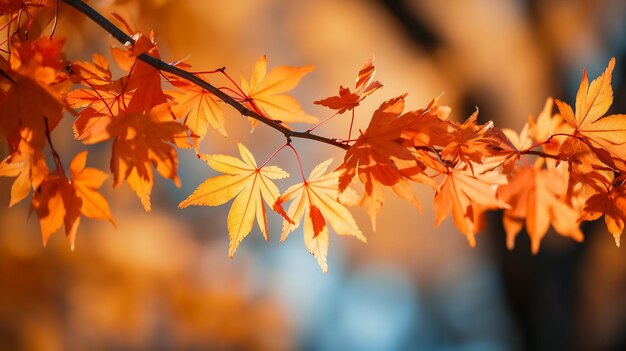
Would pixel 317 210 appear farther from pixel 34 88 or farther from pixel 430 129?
pixel 34 88

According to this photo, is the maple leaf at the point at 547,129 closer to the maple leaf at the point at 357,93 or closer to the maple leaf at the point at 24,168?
the maple leaf at the point at 357,93

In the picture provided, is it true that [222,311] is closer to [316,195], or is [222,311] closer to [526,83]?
[526,83]

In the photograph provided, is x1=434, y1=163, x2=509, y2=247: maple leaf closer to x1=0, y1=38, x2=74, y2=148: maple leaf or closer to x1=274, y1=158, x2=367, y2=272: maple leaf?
x1=274, y1=158, x2=367, y2=272: maple leaf

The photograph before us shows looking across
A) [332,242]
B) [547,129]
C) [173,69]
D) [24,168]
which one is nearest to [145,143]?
[173,69]

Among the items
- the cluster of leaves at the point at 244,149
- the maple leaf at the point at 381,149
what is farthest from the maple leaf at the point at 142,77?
the maple leaf at the point at 381,149

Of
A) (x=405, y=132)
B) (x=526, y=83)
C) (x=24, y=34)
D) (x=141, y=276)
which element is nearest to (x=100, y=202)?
(x=24, y=34)

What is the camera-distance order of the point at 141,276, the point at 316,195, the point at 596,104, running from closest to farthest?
1. the point at 596,104
2. the point at 316,195
3. the point at 141,276
